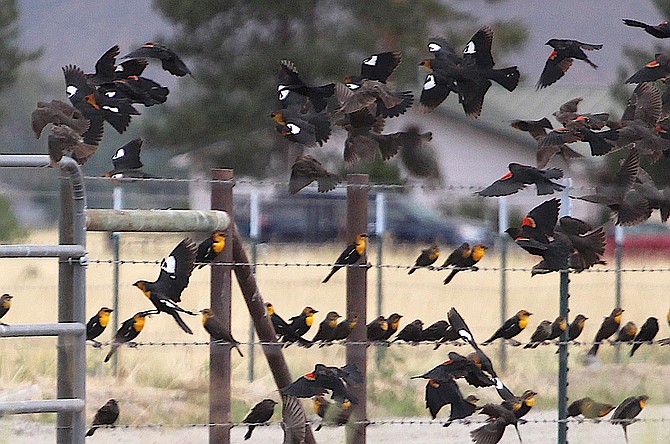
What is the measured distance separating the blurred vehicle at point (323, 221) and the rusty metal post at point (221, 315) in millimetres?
799

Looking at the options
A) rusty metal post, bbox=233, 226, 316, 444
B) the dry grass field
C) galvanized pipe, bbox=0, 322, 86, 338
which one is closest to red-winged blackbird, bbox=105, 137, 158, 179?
the dry grass field

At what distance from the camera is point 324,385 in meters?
4.66

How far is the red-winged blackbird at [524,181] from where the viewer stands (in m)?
4.98

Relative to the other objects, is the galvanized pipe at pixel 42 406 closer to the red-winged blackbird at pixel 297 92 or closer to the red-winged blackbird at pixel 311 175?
the red-winged blackbird at pixel 311 175

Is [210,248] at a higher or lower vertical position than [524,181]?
lower

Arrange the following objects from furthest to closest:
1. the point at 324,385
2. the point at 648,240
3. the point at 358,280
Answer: the point at 648,240 → the point at 358,280 → the point at 324,385

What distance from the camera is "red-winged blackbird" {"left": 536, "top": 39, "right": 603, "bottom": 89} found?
601 cm

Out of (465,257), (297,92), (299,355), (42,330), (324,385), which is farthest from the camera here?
(299,355)

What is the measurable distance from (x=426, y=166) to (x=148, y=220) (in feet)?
6.03

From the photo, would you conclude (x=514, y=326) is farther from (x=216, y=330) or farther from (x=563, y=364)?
(x=216, y=330)

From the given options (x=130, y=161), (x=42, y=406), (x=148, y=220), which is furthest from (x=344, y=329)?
(x=42, y=406)

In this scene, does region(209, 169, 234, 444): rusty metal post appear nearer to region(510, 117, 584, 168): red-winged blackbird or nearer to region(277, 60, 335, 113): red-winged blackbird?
region(277, 60, 335, 113): red-winged blackbird

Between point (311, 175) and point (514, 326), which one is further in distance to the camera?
point (514, 326)

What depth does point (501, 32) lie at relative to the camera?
78.5 feet
